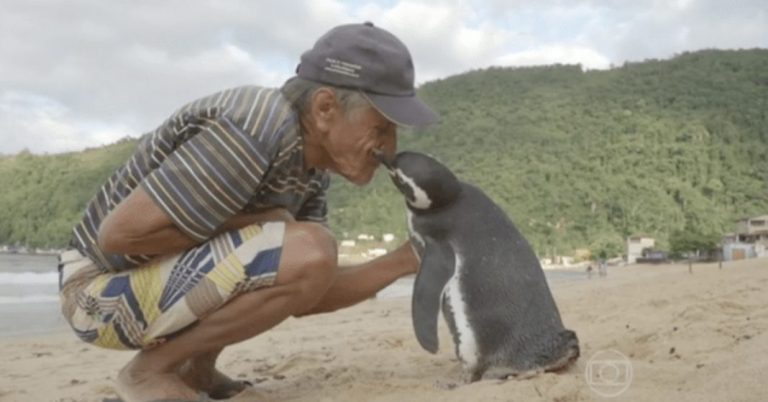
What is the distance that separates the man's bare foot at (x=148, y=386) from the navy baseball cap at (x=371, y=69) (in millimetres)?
1071

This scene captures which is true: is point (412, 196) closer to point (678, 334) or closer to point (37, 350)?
point (678, 334)

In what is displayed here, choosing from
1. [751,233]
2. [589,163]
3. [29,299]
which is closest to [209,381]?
[29,299]

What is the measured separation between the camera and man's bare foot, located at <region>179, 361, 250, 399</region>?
2.81 meters

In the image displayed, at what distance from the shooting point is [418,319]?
288 centimetres

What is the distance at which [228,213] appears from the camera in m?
2.36

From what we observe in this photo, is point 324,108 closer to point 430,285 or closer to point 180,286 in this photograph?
point 180,286

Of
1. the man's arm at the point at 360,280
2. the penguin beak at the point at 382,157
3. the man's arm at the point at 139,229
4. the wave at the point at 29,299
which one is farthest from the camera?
the wave at the point at 29,299

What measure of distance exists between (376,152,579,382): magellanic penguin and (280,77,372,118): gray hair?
1.46 feet

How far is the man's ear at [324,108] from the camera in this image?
94.3 inches

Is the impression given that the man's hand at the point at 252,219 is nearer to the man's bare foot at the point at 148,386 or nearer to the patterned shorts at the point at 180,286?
the patterned shorts at the point at 180,286

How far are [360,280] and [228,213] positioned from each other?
793 millimetres

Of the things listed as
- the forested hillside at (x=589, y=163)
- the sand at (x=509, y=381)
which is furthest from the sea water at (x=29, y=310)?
the forested hillside at (x=589, y=163)

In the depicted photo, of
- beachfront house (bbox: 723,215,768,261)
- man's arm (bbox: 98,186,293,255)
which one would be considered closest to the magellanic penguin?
man's arm (bbox: 98,186,293,255)

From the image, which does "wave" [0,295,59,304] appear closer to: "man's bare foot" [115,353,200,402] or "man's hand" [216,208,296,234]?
"man's bare foot" [115,353,200,402]
